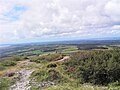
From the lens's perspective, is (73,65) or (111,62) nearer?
(111,62)

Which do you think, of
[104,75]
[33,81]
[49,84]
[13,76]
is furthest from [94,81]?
[13,76]

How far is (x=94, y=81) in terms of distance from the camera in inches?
1161

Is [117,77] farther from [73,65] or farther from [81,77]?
[73,65]

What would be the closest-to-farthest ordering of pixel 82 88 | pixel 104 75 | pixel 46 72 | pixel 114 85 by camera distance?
1. pixel 82 88
2. pixel 114 85
3. pixel 104 75
4. pixel 46 72

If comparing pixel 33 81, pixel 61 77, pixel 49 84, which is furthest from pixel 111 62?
pixel 33 81

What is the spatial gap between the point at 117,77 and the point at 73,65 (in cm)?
1062

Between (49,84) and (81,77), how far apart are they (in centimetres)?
550

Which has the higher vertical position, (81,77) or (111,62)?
(111,62)

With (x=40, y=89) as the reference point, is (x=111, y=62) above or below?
above

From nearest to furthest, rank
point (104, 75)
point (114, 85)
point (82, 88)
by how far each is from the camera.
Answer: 1. point (82, 88)
2. point (114, 85)
3. point (104, 75)

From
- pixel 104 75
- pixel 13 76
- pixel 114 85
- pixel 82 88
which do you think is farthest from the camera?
pixel 13 76

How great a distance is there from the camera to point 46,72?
32.9 m

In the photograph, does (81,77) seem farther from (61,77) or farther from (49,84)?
(49,84)

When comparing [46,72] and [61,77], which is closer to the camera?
[61,77]
